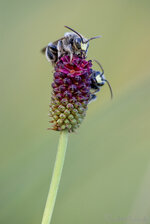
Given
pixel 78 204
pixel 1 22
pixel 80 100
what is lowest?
pixel 78 204

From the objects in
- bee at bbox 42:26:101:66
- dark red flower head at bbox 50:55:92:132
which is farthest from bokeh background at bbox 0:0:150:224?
bee at bbox 42:26:101:66

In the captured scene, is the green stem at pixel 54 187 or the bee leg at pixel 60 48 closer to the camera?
the green stem at pixel 54 187

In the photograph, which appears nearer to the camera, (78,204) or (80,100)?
(80,100)

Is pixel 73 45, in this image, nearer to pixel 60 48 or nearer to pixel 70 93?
pixel 60 48

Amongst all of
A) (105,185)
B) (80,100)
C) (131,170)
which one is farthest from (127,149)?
(80,100)

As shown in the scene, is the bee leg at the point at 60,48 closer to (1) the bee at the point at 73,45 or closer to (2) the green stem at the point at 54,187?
(1) the bee at the point at 73,45

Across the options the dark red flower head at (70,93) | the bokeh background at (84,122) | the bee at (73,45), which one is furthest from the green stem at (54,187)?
the bokeh background at (84,122)

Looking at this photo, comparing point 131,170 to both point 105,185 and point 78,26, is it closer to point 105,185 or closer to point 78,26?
point 105,185

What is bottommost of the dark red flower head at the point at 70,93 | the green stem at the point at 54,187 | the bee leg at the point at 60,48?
the green stem at the point at 54,187
